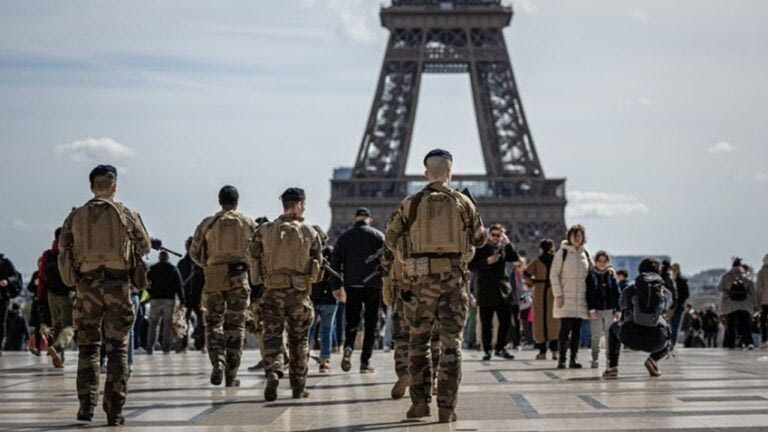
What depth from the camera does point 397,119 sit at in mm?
84625

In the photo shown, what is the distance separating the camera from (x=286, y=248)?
14219 mm

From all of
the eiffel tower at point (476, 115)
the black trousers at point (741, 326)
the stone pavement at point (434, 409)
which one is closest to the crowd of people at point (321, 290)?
the stone pavement at point (434, 409)

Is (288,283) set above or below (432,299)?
above

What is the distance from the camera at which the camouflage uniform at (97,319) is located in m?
12.0

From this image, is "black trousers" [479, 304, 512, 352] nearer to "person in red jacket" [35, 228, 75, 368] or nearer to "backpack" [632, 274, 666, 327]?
"backpack" [632, 274, 666, 327]

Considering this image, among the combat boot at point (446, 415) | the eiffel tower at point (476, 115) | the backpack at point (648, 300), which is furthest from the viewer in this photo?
the eiffel tower at point (476, 115)

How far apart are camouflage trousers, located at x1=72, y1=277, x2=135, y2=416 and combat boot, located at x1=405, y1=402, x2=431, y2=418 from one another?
2155mm

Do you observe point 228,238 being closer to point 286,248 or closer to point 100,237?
point 286,248

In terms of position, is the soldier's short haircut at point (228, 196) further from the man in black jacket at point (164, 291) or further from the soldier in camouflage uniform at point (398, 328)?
the man in black jacket at point (164, 291)

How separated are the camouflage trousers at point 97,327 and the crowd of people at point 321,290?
0.01 metres

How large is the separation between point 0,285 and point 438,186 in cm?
1328

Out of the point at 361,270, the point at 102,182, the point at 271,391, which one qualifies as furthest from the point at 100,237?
the point at 361,270

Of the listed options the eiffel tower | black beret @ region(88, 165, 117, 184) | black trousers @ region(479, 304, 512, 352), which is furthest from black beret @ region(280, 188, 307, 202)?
the eiffel tower

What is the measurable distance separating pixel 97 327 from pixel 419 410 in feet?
8.28
